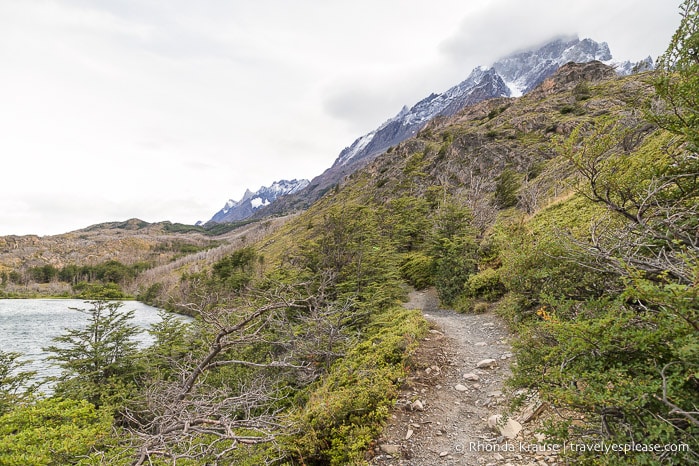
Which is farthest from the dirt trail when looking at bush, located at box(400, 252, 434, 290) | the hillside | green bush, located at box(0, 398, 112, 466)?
bush, located at box(400, 252, 434, 290)

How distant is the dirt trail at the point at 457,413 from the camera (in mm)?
4820

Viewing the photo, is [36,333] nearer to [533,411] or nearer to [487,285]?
[487,285]

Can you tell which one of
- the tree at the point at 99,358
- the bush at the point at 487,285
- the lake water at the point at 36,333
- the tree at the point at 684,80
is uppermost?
the tree at the point at 684,80

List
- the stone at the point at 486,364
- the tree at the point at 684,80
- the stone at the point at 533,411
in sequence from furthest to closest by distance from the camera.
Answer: the stone at the point at 486,364 → the stone at the point at 533,411 → the tree at the point at 684,80

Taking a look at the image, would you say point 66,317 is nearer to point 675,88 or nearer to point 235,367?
point 235,367

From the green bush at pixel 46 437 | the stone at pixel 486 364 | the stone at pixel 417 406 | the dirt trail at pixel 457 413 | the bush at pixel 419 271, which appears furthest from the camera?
the bush at pixel 419 271

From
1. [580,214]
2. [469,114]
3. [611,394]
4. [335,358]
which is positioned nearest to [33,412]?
[335,358]

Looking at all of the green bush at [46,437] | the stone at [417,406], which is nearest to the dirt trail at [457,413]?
the stone at [417,406]

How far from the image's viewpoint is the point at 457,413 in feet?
19.6

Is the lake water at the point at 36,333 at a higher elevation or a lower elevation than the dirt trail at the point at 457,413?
lower

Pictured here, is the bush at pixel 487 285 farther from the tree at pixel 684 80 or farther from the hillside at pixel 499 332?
the tree at pixel 684 80

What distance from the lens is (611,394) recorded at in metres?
2.66

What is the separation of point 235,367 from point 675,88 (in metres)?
12.8

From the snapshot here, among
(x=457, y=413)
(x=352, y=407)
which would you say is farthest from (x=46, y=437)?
(x=457, y=413)
